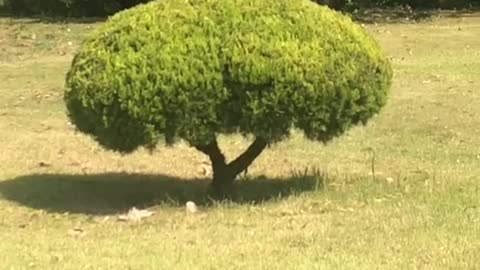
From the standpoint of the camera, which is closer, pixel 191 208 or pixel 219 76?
pixel 219 76

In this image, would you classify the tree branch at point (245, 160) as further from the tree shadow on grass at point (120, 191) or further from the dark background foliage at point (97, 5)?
the dark background foliage at point (97, 5)

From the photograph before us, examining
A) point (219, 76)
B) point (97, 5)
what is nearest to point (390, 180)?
point (219, 76)

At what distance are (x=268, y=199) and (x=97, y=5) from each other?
19854 millimetres

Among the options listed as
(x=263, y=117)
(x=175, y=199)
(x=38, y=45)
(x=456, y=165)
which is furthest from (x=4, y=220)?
(x=38, y=45)

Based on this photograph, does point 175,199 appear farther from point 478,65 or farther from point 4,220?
point 478,65

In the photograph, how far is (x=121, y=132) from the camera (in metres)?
8.02

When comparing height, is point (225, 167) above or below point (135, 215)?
above

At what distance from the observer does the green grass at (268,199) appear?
6730 millimetres

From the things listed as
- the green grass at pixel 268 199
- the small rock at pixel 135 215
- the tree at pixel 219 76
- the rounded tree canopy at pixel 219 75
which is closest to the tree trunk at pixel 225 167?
the green grass at pixel 268 199

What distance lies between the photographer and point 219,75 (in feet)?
25.9

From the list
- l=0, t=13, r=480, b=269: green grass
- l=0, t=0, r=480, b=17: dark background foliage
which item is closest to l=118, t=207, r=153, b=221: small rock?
l=0, t=13, r=480, b=269: green grass

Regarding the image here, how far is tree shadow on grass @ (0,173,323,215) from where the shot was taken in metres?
8.53

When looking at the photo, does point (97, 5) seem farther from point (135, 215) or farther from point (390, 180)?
point (135, 215)

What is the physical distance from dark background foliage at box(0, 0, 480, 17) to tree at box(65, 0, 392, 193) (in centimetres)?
1842
